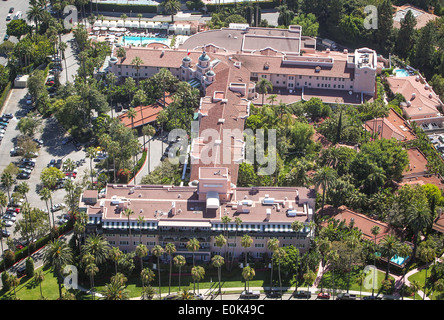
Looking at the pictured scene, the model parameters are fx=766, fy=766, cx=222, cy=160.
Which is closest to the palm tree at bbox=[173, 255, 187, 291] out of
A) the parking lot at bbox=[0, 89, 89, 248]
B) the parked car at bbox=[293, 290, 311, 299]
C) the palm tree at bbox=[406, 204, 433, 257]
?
the parked car at bbox=[293, 290, 311, 299]

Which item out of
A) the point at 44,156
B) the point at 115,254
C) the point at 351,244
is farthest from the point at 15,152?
the point at 351,244

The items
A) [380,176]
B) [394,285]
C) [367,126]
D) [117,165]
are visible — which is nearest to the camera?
[394,285]

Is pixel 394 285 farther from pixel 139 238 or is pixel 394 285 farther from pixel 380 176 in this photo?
pixel 139 238

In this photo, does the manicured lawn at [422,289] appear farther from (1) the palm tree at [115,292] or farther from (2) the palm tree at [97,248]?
(2) the palm tree at [97,248]

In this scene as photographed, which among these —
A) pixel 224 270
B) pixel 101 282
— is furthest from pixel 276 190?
pixel 101 282

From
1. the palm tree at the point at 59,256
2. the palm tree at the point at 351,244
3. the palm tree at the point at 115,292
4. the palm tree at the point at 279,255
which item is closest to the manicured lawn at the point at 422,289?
the palm tree at the point at 351,244

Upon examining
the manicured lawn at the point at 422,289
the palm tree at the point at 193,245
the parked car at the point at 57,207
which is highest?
the palm tree at the point at 193,245
